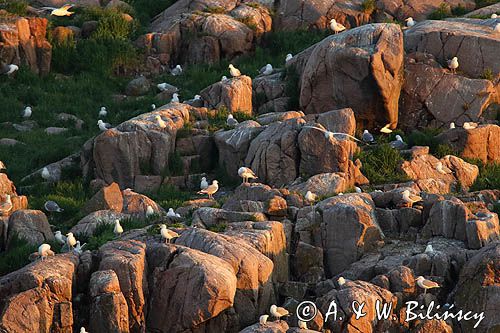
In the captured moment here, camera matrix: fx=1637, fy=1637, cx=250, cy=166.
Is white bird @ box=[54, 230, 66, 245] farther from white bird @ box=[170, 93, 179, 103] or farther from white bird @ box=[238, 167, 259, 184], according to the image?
white bird @ box=[170, 93, 179, 103]

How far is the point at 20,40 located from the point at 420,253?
19.2 meters

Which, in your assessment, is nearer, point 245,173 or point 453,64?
point 245,173

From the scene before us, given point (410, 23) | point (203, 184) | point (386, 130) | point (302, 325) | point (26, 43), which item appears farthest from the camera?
point (26, 43)

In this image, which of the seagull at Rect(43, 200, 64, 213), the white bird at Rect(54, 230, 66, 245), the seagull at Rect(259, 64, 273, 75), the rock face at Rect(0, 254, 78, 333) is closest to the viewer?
the rock face at Rect(0, 254, 78, 333)

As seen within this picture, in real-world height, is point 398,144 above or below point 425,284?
below

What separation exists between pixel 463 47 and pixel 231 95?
592cm

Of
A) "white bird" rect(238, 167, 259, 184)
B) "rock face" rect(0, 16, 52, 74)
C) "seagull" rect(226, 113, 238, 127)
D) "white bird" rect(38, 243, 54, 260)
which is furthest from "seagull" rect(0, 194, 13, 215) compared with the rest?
"rock face" rect(0, 16, 52, 74)

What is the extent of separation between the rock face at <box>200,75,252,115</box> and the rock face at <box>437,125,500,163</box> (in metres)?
5.12

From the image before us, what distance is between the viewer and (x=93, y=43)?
47.6m

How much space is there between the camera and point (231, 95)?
40219 mm

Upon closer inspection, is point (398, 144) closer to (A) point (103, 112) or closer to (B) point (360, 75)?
(B) point (360, 75)

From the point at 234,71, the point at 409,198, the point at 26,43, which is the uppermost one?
the point at 409,198

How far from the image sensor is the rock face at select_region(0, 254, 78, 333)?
2659cm

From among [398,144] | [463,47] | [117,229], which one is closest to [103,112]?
[398,144]
